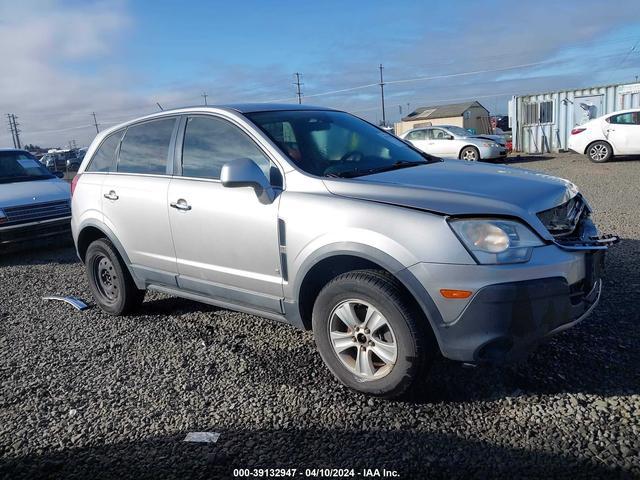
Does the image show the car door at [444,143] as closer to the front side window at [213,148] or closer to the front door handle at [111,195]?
the front door handle at [111,195]

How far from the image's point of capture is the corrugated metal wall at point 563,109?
2084 centimetres

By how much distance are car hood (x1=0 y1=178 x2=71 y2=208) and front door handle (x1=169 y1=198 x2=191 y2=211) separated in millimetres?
5107

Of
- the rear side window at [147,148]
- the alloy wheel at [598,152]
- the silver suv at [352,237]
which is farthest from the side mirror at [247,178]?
the alloy wheel at [598,152]

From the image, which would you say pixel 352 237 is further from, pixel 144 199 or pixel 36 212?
pixel 36 212

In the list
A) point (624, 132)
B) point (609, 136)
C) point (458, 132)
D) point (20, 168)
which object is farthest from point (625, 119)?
point (20, 168)

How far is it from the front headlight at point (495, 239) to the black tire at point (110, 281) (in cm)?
325

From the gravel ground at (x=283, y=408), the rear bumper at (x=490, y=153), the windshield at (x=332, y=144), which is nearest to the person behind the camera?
the gravel ground at (x=283, y=408)

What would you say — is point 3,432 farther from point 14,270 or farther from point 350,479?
point 14,270

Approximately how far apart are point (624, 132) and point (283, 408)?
55.5 feet

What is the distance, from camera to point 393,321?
2965 mm

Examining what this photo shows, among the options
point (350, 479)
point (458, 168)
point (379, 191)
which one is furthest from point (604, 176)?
point (350, 479)

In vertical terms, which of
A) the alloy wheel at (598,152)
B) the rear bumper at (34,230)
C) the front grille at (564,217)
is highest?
the front grille at (564,217)

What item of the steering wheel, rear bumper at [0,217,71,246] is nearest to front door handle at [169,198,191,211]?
the steering wheel

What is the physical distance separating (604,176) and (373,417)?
12827 millimetres
